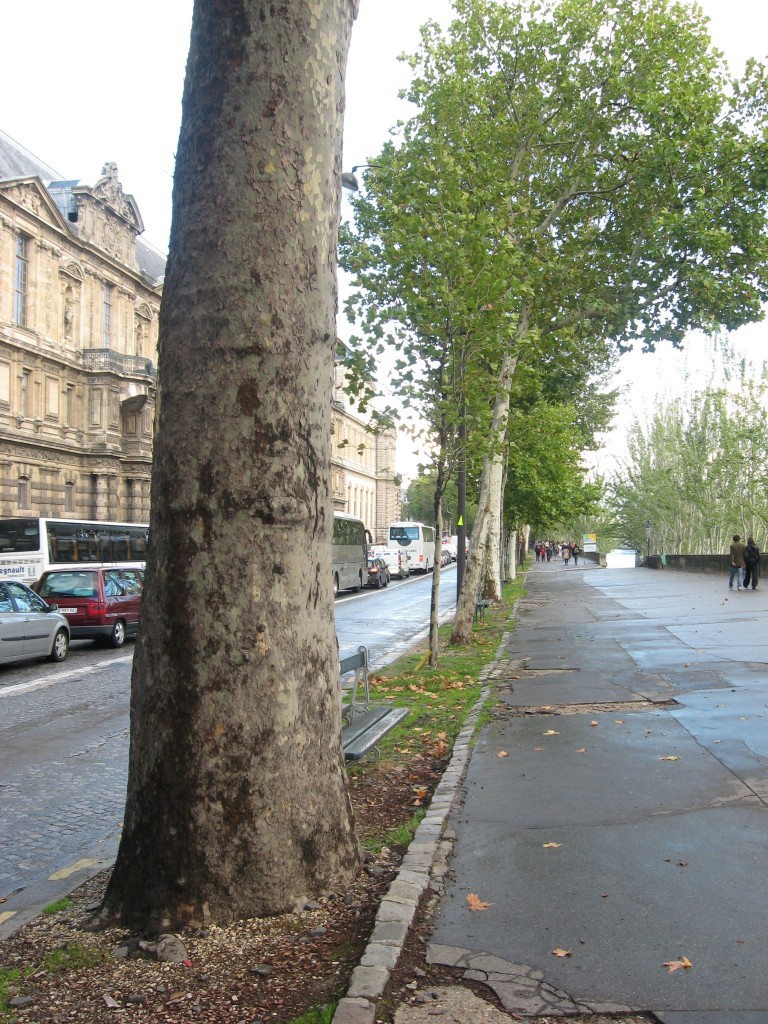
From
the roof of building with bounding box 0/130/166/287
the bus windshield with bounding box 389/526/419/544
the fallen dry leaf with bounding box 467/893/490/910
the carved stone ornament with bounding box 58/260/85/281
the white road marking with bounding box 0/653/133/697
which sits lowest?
the white road marking with bounding box 0/653/133/697

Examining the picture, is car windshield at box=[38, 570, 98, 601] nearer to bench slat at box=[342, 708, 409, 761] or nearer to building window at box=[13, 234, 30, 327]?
bench slat at box=[342, 708, 409, 761]

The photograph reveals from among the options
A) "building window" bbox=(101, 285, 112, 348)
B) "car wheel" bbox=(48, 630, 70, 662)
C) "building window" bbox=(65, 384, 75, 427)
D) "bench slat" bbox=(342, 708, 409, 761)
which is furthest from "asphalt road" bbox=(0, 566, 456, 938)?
"building window" bbox=(101, 285, 112, 348)

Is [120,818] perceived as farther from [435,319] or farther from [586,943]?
[435,319]

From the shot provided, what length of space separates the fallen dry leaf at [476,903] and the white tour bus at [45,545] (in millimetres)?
23241

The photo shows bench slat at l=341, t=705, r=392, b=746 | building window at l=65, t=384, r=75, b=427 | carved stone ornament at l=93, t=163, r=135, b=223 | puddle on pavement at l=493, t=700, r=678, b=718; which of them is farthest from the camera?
carved stone ornament at l=93, t=163, r=135, b=223

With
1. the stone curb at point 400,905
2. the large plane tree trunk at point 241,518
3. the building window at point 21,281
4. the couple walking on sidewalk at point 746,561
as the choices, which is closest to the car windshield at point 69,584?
the stone curb at point 400,905

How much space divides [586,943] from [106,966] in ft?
6.13

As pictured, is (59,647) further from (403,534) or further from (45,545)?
(403,534)

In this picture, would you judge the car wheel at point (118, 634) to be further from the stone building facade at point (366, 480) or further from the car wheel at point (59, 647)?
the stone building facade at point (366, 480)

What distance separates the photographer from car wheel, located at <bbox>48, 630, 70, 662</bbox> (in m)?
16.9

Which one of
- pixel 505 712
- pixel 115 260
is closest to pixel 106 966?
pixel 505 712

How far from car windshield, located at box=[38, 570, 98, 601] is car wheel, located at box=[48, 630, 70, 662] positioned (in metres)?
2.45

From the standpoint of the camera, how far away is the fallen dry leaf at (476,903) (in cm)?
425

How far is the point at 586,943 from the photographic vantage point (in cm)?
380
